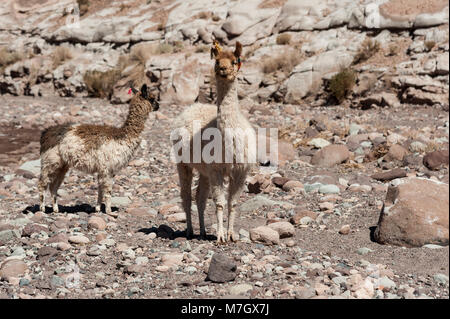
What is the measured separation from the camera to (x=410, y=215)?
5.50 metres

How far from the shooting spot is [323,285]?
4.78m

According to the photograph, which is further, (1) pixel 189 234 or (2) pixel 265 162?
(2) pixel 265 162

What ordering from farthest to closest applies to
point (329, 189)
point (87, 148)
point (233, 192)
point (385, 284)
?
point (329, 189) < point (87, 148) < point (233, 192) < point (385, 284)

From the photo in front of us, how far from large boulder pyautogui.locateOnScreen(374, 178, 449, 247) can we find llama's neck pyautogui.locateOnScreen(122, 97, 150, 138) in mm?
4370

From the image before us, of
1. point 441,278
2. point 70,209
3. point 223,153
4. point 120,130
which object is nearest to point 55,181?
point 70,209

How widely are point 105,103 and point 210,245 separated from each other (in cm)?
1745

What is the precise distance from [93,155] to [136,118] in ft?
3.17

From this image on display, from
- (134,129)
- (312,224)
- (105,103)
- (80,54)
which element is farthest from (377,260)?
(80,54)

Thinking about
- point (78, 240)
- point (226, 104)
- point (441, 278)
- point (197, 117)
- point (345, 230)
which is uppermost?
point (226, 104)

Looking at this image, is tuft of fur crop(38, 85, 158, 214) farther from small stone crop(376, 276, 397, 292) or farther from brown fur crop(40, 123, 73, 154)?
small stone crop(376, 276, 397, 292)

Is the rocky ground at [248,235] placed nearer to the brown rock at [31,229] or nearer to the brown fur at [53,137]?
the brown rock at [31,229]

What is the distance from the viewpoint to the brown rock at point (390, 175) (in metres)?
9.67

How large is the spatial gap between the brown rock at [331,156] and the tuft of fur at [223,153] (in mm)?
4806

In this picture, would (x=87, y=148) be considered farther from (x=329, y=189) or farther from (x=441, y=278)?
(x=441, y=278)
